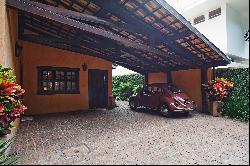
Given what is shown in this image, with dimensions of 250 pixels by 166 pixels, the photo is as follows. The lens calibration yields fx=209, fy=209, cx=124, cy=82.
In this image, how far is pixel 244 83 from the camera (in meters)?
9.52

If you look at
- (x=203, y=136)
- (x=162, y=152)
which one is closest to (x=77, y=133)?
(x=162, y=152)

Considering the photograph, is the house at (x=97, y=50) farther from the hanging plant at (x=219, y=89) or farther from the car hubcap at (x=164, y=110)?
the car hubcap at (x=164, y=110)

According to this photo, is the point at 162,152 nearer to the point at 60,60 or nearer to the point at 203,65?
the point at 203,65

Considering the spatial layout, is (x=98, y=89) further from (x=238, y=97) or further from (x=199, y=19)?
(x=199, y=19)

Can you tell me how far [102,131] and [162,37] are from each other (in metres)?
4.67

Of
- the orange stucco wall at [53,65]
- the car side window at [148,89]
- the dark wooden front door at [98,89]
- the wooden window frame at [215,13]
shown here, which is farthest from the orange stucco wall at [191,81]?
the wooden window frame at [215,13]

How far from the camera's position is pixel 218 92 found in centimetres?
983

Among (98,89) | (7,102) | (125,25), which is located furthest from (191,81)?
(7,102)

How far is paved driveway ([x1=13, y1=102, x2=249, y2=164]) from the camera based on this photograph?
4.64 meters

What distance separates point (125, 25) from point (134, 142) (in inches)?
177

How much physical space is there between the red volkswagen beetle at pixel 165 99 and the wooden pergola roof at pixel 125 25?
1.67 m

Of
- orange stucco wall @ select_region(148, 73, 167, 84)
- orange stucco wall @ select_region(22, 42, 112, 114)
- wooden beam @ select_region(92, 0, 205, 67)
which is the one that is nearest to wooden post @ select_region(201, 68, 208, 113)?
wooden beam @ select_region(92, 0, 205, 67)

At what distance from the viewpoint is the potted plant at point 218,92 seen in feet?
32.3

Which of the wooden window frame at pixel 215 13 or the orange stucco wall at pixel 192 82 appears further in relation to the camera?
the wooden window frame at pixel 215 13
